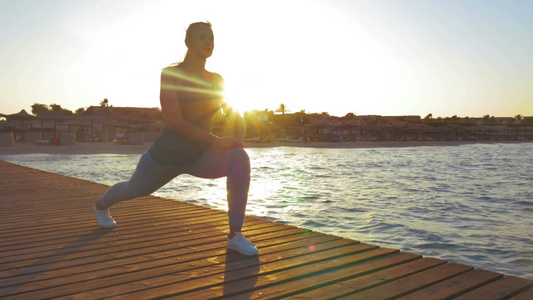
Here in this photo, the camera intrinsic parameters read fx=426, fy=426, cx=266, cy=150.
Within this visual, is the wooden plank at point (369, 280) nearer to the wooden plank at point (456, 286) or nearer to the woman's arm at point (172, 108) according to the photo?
the wooden plank at point (456, 286)

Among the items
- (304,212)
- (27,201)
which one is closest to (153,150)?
(27,201)

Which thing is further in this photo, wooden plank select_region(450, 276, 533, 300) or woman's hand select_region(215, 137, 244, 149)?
woman's hand select_region(215, 137, 244, 149)

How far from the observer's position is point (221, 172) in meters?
3.13

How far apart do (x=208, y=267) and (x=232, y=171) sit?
690 mm

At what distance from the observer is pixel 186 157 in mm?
3107

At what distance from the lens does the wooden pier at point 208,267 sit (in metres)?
2.34

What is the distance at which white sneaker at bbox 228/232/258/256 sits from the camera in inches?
119

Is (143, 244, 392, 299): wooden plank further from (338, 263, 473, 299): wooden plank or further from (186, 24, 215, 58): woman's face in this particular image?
(186, 24, 215, 58): woman's face

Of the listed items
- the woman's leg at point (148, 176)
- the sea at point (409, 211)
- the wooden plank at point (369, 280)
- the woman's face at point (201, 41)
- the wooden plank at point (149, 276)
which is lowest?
the sea at point (409, 211)

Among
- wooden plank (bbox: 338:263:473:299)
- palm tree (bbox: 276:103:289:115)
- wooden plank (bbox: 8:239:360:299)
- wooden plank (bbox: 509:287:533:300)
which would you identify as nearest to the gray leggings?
wooden plank (bbox: 8:239:360:299)

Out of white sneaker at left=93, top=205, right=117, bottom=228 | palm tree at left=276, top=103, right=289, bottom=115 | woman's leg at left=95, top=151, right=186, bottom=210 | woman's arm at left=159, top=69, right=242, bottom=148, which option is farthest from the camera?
palm tree at left=276, top=103, right=289, bottom=115

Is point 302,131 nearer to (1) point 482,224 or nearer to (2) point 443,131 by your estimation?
(2) point 443,131

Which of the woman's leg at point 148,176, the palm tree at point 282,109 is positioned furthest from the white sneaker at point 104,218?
the palm tree at point 282,109

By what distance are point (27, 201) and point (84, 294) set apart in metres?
4.64
